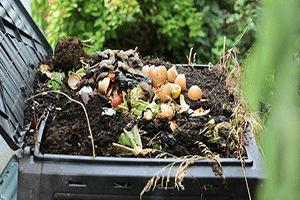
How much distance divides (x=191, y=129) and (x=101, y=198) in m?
0.45

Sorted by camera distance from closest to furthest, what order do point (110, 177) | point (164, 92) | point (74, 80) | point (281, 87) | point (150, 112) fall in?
point (281, 87) → point (110, 177) → point (150, 112) → point (164, 92) → point (74, 80)

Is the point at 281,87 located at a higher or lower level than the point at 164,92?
higher

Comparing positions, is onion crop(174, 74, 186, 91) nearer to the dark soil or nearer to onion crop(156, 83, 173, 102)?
onion crop(156, 83, 173, 102)

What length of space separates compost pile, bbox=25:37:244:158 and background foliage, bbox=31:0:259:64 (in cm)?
102

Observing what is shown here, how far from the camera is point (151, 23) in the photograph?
3.42 meters

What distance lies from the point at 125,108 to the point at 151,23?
2069mm

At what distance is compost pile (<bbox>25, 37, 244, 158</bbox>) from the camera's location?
1340mm

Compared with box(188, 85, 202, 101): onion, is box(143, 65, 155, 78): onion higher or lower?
higher

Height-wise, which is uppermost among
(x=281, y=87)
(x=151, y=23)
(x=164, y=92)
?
(x=281, y=87)

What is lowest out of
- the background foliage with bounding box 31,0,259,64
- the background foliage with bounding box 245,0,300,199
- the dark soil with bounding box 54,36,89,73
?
the background foliage with bounding box 31,0,259,64

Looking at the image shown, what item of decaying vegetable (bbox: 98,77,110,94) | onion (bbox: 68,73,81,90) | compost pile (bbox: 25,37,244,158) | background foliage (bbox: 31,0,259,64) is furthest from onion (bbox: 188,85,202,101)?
background foliage (bbox: 31,0,259,64)

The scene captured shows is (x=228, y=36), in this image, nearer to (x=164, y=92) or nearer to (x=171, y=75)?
(x=171, y=75)

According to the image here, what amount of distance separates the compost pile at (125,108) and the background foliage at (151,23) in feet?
3.36

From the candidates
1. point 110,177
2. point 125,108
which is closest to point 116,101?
point 125,108
